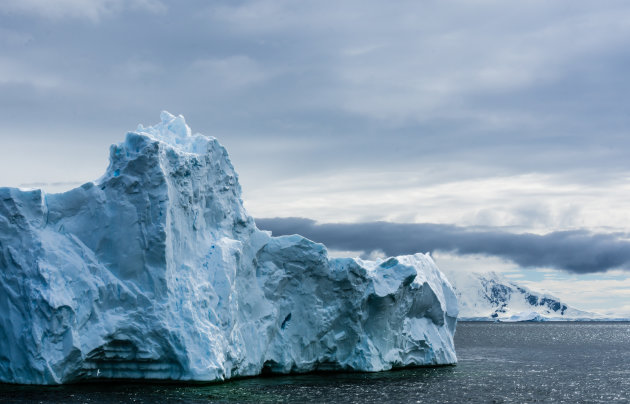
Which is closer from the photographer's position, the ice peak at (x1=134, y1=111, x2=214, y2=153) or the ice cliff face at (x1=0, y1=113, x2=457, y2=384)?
the ice cliff face at (x1=0, y1=113, x2=457, y2=384)

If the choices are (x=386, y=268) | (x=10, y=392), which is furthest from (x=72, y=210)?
(x=386, y=268)

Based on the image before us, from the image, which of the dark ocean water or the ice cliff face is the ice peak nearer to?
the ice cliff face

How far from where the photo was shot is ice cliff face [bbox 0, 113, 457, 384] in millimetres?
25016

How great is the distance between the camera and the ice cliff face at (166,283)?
25.0 meters

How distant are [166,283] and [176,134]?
8000 millimetres

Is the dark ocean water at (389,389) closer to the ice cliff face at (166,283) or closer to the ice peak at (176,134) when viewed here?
the ice cliff face at (166,283)

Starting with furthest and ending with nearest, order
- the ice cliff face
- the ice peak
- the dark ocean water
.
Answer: the ice peak < the ice cliff face < the dark ocean water

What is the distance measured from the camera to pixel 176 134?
31531mm

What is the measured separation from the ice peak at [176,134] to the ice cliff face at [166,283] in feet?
0.23

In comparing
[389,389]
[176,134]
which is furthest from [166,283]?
[389,389]

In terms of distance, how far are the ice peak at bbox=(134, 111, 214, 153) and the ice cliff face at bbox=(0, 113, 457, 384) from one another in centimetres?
7

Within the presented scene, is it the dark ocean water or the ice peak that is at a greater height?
the ice peak

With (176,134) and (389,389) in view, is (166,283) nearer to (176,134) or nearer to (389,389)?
(176,134)

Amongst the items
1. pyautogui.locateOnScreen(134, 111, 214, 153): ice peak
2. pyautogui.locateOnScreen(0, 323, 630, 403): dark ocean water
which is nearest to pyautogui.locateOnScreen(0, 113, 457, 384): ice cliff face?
pyautogui.locateOnScreen(134, 111, 214, 153): ice peak
